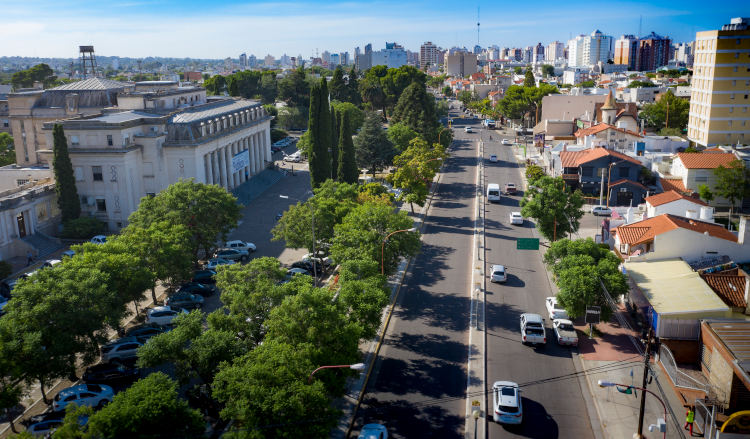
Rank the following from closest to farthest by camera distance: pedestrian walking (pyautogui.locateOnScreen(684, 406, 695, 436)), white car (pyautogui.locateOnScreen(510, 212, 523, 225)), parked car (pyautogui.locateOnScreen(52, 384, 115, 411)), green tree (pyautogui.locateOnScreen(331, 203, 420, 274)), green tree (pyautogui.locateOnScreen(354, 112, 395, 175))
→ pedestrian walking (pyautogui.locateOnScreen(684, 406, 695, 436))
parked car (pyautogui.locateOnScreen(52, 384, 115, 411))
green tree (pyautogui.locateOnScreen(331, 203, 420, 274))
white car (pyautogui.locateOnScreen(510, 212, 523, 225))
green tree (pyautogui.locateOnScreen(354, 112, 395, 175))

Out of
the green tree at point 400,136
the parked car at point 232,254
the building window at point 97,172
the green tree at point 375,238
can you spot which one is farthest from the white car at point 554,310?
the green tree at point 400,136

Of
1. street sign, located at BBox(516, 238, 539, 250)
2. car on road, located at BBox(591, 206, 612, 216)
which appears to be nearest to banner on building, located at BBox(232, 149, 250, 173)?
street sign, located at BBox(516, 238, 539, 250)

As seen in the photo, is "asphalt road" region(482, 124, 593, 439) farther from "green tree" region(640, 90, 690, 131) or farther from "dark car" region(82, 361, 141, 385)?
"green tree" region(640, 90, 690, 131)

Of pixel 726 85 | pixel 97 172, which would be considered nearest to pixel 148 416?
pixel 97 172

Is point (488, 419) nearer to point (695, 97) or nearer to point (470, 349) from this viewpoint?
point (470, 349)

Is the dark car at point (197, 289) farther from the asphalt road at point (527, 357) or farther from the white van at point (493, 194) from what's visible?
the white van at point (493, 194)

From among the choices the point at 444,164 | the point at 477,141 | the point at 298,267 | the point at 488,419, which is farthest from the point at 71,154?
the point at 477,141
